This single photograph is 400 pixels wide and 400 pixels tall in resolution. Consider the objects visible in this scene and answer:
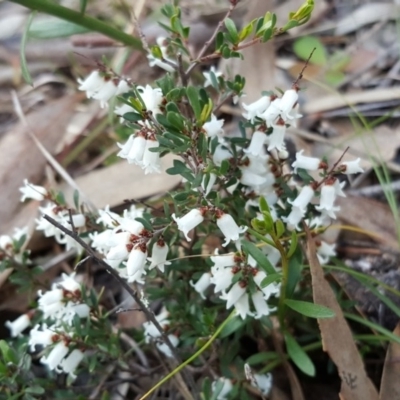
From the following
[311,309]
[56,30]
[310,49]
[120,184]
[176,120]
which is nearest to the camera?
[176,120]

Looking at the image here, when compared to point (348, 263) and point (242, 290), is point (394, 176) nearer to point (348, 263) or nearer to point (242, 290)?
point (348, 263)

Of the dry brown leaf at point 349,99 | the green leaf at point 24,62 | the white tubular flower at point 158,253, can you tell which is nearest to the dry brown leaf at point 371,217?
the dry brown leaf at point 349,99

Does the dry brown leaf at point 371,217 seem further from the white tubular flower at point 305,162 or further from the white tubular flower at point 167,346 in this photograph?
the white tubular flower at point 167,346

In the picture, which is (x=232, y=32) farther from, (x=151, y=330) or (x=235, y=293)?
(x=151, y=330)

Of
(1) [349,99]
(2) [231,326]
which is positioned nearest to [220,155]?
(2) [231,326]

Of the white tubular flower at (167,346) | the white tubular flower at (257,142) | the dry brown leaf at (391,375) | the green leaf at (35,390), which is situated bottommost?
the dry brown leaf at (391,375)


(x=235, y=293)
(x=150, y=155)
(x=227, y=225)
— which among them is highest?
(x=150, y=155)
